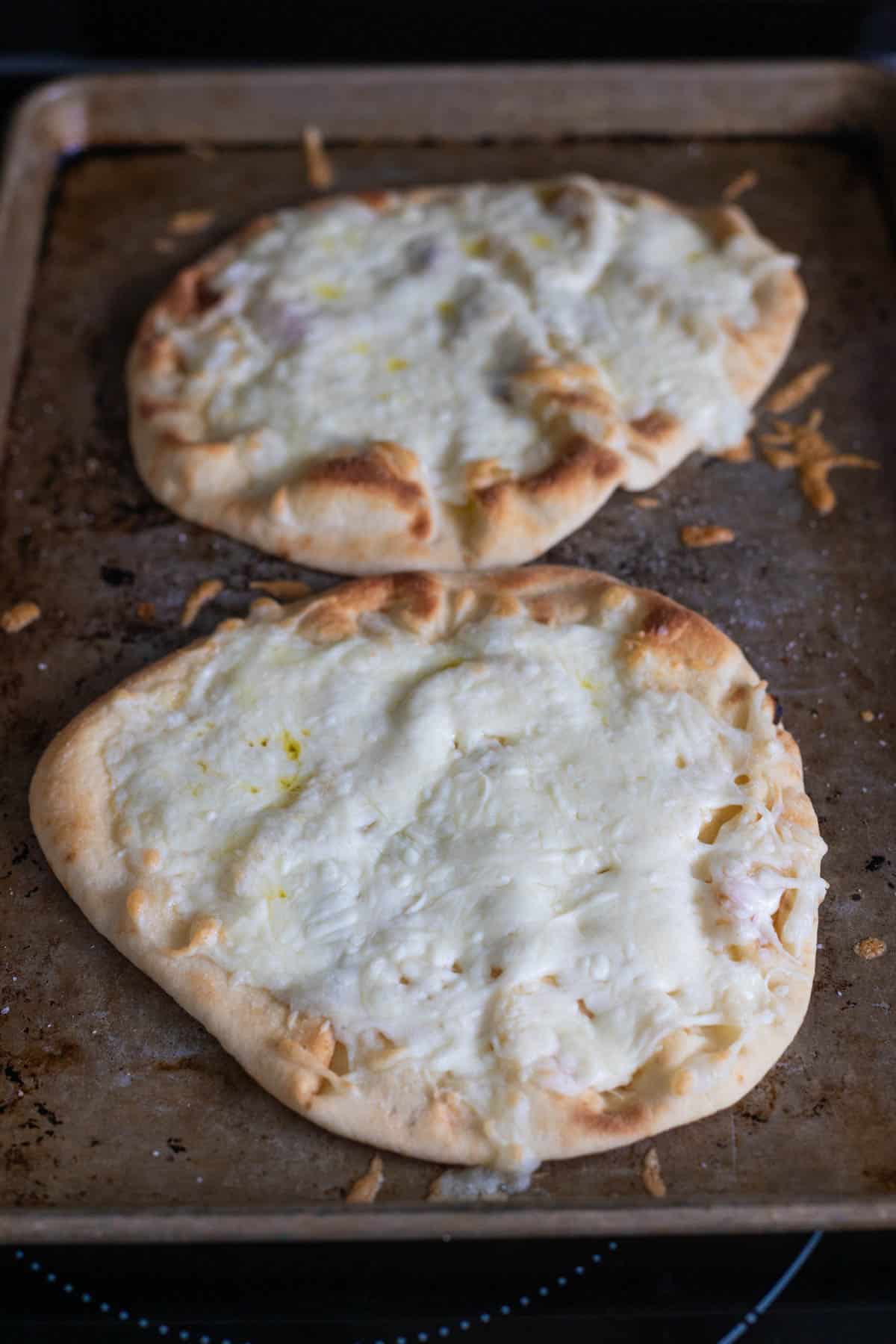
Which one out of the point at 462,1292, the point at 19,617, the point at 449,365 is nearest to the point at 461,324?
the point at 449,365

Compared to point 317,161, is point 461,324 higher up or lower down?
lower down

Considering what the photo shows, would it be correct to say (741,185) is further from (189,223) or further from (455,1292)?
(455,1292)

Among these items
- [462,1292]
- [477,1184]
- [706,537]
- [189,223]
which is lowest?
[462,1292]

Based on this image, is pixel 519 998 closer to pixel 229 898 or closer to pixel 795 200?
pixel 229 898

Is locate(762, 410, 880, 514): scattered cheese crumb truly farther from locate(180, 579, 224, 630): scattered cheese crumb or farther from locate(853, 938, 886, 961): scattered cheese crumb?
locate(180, 579, 224, 630): scattered cheese crumb

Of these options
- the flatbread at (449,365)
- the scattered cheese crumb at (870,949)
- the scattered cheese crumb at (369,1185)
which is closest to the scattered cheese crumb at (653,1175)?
the scattered cheese crumb at (369,1185)

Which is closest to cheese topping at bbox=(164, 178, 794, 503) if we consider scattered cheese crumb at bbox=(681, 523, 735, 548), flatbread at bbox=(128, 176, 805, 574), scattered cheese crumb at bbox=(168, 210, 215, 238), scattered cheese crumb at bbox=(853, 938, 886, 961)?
flatbread at bbox=(128, 176, 805, 574)

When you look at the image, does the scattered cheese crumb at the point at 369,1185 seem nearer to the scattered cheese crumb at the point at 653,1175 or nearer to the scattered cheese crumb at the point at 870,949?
the scattered cheese crumb at the point at 653,1175
